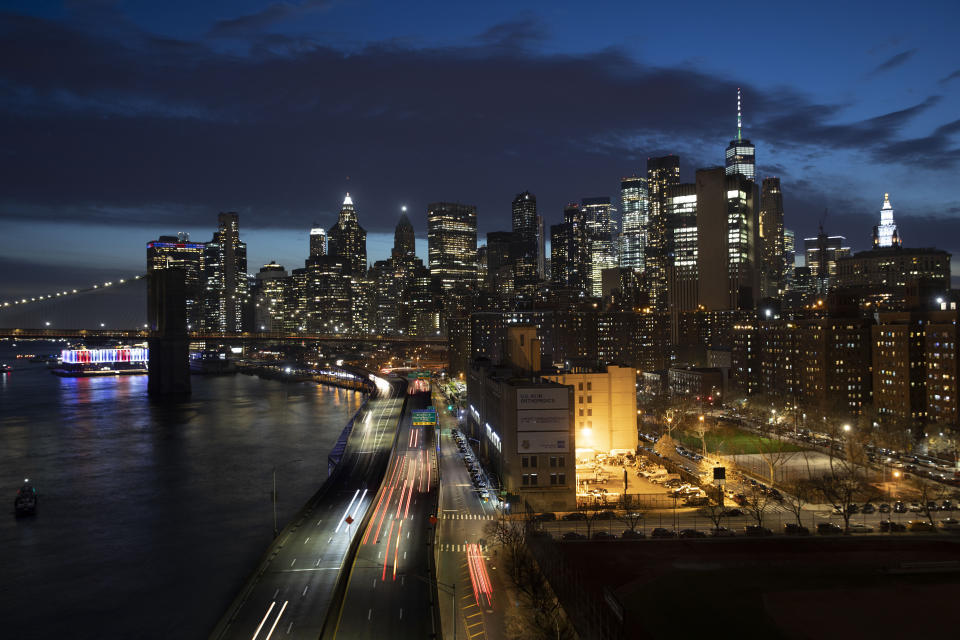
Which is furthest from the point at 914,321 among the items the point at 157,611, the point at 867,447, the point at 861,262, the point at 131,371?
the point at 131,371

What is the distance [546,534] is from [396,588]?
742 centimetres

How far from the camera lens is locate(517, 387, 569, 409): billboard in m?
35.1

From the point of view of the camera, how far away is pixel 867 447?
149 ft

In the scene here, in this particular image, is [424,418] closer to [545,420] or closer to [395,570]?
[545,420]

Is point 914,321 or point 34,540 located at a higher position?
point 914,321

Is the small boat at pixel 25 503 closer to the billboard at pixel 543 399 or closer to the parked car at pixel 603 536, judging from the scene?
the billboard at pixel 543 399

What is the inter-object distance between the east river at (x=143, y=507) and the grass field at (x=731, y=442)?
26.9 metres

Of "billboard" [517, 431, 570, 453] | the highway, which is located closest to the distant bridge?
the highway

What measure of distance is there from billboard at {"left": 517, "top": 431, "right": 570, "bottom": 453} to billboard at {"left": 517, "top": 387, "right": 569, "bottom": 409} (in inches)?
51.7

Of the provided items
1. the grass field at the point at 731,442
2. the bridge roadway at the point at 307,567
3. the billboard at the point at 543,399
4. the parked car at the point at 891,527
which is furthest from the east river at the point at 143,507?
the grass field at the point at 731,442

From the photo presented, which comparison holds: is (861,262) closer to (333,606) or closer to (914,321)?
(914,321)

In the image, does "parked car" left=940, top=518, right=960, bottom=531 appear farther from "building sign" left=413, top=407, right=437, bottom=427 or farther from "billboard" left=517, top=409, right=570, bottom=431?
"building sign" left=413, top=407, right=437, bottom=427

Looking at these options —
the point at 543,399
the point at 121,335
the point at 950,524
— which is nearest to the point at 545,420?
the point at 543,399

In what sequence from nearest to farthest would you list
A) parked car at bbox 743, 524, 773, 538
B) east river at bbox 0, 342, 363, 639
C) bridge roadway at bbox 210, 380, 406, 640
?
bridge roadway at bbox 210, 380, 406, 640 → east river at bbox 0, 342, 363, 639 → parked car at bbox 743, 524, 773, 538
